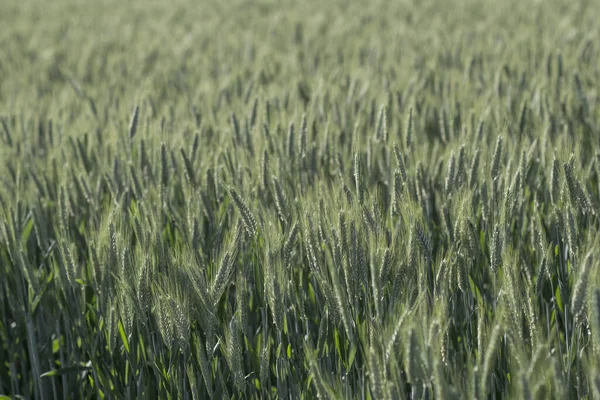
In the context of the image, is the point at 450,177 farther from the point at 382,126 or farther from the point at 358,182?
the point at 382,126

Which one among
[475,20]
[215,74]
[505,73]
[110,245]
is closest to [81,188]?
[110,245]

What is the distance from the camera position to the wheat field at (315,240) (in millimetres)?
1146

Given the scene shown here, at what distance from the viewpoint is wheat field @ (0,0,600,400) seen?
1146 mm

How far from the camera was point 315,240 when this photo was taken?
1.31 metres

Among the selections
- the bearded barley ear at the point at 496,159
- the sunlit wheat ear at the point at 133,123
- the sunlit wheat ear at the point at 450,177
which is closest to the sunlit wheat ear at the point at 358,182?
the sunlit wheat ear at the point at 450,177

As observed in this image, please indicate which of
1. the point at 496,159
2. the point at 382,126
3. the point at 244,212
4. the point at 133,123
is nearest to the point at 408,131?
the point at 382,126

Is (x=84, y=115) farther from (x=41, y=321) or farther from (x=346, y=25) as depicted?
(x=346, y=25)

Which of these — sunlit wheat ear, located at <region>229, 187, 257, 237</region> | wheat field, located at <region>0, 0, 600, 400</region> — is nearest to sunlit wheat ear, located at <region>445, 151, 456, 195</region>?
wheat field, located at <region>0, 0, 600, 400</region>

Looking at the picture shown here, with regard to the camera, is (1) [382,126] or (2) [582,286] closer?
(2) [582,286]

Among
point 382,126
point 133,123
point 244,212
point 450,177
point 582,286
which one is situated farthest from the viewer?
point 133,123

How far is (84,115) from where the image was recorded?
2.96 meters

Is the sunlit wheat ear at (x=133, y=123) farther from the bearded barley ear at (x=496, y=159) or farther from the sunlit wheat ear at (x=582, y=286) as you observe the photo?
the sunlit wheat ear at (x=582, y=286)

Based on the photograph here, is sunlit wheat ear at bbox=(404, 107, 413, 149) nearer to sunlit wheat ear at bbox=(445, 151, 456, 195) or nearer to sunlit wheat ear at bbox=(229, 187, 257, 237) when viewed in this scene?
sunlit wheat ear at bbox=(445, 151, 456, 195)

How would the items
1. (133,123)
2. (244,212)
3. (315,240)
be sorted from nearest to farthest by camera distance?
(315,240), (244,212), (133,123)
